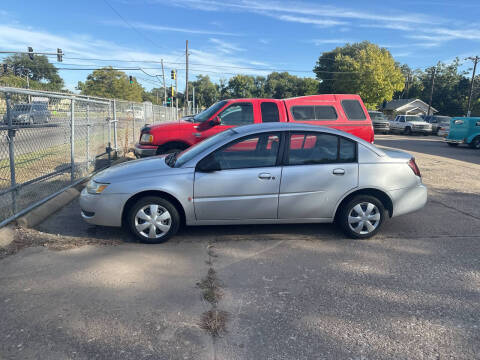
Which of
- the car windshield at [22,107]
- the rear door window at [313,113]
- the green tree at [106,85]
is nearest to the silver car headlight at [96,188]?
the car windshield at [22,107]

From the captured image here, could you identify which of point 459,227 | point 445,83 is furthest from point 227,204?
point 445,83

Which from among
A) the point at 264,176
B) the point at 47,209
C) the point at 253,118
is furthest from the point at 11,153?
the point at 253,118

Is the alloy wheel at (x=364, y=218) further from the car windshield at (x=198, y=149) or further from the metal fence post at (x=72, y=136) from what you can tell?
the metal fence post at (x=72, y=136)

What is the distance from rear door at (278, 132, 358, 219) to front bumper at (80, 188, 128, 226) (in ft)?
6.69

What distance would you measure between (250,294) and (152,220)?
5.67ft

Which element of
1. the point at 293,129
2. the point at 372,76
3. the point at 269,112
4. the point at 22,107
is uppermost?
the point at 372,76

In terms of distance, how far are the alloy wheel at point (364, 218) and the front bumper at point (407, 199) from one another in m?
0.30

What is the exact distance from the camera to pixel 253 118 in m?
8.49

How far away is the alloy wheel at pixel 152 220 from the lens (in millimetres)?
4559

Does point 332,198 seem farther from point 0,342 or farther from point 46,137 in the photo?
point 46,137

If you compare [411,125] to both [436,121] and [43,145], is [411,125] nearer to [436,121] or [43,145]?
[436,121]

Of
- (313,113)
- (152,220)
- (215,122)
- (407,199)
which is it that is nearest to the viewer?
(152,220)

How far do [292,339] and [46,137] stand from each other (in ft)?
18.3

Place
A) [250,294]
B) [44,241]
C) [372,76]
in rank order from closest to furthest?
[250,294] < [44,241] < [372,76]
